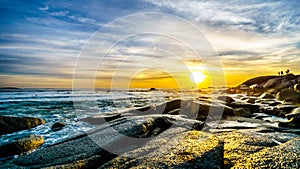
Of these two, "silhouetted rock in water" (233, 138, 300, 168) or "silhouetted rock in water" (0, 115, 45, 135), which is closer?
"silhouetted rock in water" (233, 138, 300, 168)

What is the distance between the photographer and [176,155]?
366cm

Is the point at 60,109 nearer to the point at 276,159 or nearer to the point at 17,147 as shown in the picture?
the point at 17,147

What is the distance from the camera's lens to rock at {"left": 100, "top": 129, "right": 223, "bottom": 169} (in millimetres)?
3336

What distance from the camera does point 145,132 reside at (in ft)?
18.4

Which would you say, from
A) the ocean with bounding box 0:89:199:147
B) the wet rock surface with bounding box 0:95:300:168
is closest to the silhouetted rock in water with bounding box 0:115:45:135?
the ocean with bounding box 0:89:199:147

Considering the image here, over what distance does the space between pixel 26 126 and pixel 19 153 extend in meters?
3.94

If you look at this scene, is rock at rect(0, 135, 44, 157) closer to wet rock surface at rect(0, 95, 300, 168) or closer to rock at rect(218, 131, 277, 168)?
wet rock surface at rect(0, 95, 300, 168)

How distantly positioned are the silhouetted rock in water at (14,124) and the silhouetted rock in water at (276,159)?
9239mm

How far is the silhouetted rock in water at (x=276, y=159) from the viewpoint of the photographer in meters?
2.93

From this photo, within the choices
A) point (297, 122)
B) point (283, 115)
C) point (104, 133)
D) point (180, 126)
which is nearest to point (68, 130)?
point (104, 133)

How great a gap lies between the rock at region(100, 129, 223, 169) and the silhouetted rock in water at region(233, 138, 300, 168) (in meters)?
0.46

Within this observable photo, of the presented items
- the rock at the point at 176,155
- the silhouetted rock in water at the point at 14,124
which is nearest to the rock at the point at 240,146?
the rock at the point at 176,155

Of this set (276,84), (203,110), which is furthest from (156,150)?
(276,84)

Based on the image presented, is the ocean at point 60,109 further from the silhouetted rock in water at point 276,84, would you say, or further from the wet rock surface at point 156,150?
the silhouetted rock in water at point 276,84
